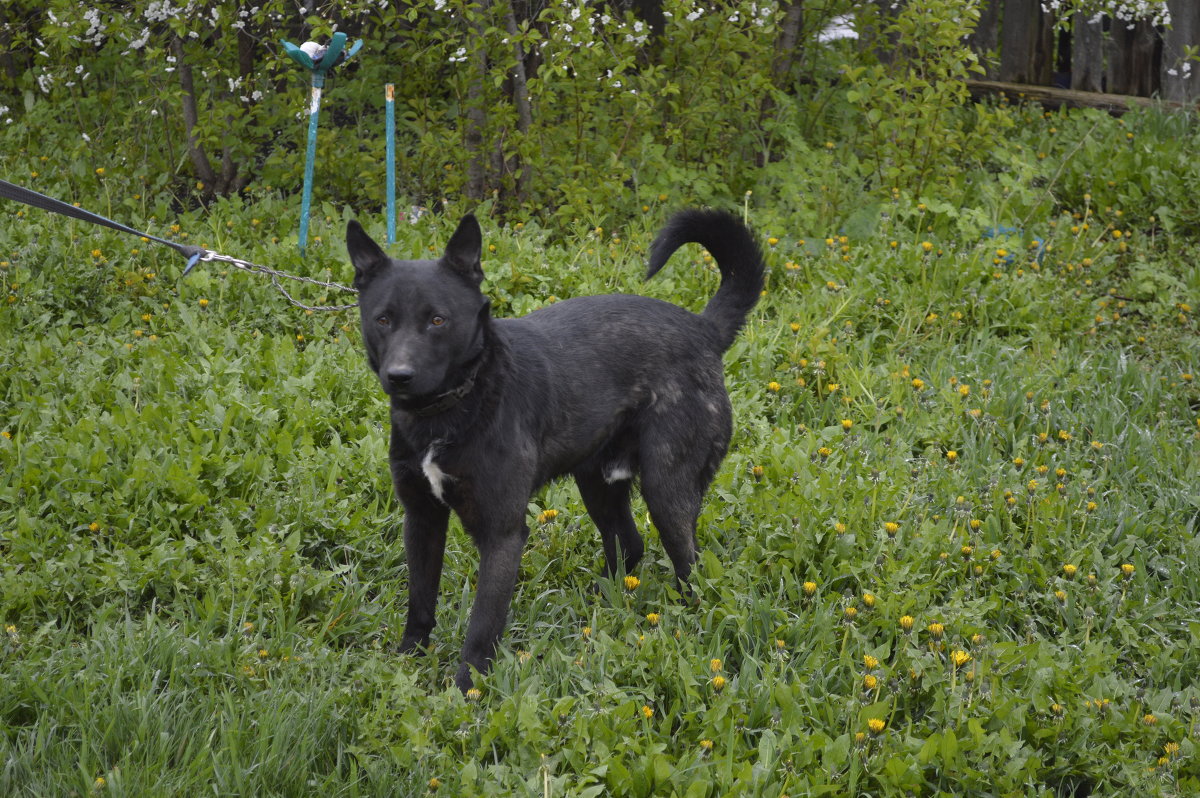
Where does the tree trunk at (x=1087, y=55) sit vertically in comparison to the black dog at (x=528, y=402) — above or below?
above

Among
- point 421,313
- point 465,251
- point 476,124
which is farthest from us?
point 476,124

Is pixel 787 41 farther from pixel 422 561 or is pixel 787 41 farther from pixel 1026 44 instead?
pixel 422 561

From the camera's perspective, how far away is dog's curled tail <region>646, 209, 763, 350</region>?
3838mm

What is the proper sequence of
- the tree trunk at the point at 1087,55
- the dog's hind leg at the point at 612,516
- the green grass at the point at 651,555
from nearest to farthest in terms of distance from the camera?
1. the green grass at the point at 651,555
2. the dog's hind leg at the point at 612,516
3. the tree trunk at the point at 1087,55

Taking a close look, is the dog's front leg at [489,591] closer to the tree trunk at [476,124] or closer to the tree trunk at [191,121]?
the tree trunk at [476,124]

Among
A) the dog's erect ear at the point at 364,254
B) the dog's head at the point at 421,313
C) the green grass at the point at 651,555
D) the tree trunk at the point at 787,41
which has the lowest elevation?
the green grass at the point at 651,555

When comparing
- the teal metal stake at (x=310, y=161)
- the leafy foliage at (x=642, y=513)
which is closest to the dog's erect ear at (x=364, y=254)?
the leafy foliage at (x=642, y=513)

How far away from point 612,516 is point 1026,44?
23.0ft

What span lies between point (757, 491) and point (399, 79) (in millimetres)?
4703

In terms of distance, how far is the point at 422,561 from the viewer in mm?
3408

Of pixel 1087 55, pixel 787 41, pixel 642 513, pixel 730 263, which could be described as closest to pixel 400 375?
pixel 730 263

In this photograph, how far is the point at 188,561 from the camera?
139 inches

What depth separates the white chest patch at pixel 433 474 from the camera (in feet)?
10.5

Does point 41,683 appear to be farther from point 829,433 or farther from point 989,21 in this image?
point 989,21
